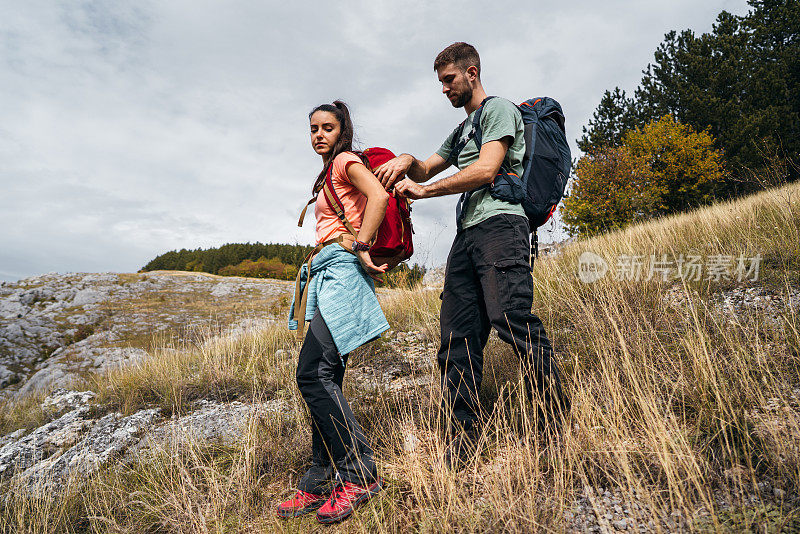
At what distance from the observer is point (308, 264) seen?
77.9 inches

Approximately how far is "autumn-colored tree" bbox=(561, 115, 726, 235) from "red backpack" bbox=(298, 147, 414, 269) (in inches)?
544

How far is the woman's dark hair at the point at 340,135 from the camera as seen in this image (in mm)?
2012

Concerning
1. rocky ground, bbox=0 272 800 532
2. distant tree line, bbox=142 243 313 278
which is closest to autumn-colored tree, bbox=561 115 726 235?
rocky ground, bbox=0 272 800 532

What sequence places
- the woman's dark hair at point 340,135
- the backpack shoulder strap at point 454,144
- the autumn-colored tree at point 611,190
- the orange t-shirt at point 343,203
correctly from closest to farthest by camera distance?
the orange t-shirt at point 343,203, the woman's dark hair at point 340,135, the backpack shoulder strap at point 454,144, the autumn-colored tree at point 611,190

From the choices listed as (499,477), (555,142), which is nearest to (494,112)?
(555,142)

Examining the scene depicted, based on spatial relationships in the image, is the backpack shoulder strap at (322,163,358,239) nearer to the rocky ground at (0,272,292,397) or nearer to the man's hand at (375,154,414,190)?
the man's hand at (375,154,414,190)

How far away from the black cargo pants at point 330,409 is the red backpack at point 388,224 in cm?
48

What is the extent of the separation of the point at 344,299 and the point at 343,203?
0.52 m

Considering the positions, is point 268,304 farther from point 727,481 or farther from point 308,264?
point 727,481

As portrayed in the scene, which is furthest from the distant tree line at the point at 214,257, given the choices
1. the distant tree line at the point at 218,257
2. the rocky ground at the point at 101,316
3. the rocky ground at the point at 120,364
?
the rocky ground at the point at 120,364

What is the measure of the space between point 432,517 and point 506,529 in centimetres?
31

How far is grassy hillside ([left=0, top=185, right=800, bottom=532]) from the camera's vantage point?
146cm

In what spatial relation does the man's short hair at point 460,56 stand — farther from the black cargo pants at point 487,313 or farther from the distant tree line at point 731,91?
the distant tree line at point 731,91

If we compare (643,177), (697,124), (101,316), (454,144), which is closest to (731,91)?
(697,124)
